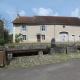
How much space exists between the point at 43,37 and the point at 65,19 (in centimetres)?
810

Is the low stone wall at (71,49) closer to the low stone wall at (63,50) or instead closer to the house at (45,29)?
the low stone wall at (63,50)

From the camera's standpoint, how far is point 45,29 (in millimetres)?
36219

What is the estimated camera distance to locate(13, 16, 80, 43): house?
35.3 metres

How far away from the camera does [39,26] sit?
118 ft

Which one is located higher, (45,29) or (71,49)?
(45,29)

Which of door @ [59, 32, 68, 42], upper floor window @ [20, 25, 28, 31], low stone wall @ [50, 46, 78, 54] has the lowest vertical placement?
low stone wall @ [50, 46, 78, 54]

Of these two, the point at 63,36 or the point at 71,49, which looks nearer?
the point at 71,49

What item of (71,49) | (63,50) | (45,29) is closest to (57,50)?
(63,50)

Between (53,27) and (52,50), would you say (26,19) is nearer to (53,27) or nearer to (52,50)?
(53,27)

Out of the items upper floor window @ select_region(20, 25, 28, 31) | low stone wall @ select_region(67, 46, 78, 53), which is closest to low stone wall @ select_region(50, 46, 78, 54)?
low stone wall @ select_region(67, 46, 78, 53)

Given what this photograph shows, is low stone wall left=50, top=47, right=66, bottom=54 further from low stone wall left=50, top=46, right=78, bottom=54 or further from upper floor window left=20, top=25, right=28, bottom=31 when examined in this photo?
upper floor window left=20, top=25, right=28, bottom=31

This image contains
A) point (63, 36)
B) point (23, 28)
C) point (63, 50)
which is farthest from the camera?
point (63, 36)

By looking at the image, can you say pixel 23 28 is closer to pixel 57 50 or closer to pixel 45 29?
pixel 45 29

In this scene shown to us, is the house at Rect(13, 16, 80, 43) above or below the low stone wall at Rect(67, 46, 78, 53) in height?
above
